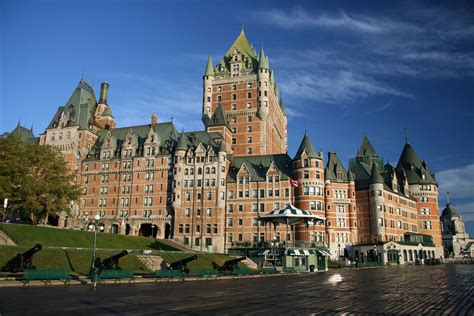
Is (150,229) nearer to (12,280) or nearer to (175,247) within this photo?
(175,247)

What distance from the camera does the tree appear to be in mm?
66938

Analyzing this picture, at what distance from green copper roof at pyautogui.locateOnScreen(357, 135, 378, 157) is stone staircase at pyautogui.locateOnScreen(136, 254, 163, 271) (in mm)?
81542

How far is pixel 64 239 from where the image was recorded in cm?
6169

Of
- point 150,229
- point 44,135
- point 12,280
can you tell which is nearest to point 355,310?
point 12,280

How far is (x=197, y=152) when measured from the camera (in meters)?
93.6

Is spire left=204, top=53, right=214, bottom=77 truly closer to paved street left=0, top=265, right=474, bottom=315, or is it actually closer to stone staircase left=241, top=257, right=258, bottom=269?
stone staircase left=241, top=257, right=258, bottom=269

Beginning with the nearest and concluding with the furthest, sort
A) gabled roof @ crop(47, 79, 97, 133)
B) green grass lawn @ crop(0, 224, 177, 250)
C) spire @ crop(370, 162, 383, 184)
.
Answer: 1. green grass lawn @ crop(0, 224, 177, 250)
2. spire @ crop(370, 162, 383, 184)
3. gabled roof @ crop(47, 79, 97, 133)

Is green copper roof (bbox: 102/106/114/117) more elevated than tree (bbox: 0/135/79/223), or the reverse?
green copper roof (bbox: 102/106/114/117)

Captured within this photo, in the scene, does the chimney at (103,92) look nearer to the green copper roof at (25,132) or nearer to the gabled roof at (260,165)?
the green copper roof at (25,132)

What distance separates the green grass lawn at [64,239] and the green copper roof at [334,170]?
39738 mm

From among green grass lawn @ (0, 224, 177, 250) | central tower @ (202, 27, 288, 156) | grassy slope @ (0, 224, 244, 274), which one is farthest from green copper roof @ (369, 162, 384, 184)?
green grass lawn @ (0, 224, 177, 250)

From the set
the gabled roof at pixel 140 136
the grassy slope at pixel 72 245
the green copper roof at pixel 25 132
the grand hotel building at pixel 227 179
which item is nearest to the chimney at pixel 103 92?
the grand hotel building at pixel 227 179

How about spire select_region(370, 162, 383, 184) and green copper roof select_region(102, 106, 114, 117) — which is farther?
green copper roof select_region(102, 106, 114, 117)

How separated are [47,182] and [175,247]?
26.9 meters
